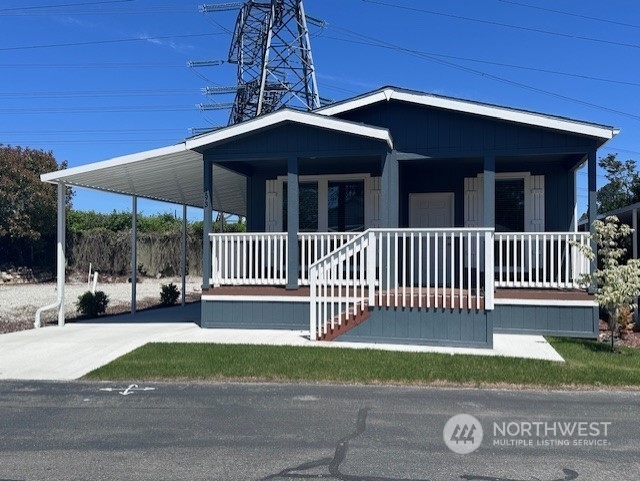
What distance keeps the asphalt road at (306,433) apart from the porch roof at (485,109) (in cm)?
553

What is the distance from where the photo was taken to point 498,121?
37.3ft

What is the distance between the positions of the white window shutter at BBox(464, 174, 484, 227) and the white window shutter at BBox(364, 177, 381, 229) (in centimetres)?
203

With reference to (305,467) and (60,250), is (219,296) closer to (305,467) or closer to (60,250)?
(60,250)

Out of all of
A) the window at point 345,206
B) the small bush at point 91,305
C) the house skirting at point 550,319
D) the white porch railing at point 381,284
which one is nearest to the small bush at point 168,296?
the small bush at point 91,305

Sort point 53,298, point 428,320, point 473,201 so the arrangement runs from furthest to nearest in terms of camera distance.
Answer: point 53,298
point 473,201
point 428,320

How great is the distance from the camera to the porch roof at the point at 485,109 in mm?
10688

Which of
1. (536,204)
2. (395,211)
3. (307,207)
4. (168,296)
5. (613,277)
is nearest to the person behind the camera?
(613,277)

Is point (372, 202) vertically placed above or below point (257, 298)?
above

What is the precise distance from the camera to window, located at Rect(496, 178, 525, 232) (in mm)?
13269

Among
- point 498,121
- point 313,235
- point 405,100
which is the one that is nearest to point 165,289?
point 313,235

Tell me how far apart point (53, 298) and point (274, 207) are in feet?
34.1

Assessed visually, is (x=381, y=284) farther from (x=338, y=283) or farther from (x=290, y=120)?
(x=290, y=120)

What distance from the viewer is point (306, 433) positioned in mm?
5492
